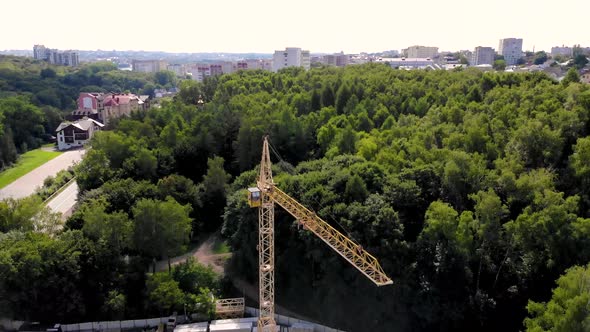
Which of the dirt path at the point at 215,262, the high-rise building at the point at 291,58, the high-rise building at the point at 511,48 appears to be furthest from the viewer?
the high-rise building at the point at 511,48

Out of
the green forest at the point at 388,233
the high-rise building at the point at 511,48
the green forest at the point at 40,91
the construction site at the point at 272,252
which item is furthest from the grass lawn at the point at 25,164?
the high-rise building at the point at 511,48

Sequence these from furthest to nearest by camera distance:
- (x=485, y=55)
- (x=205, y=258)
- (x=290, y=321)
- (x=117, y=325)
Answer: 1. (x=485, y=55)
2. (x=205, y=258)
3. (x=290, y=321)
4. (x=117, y=325)

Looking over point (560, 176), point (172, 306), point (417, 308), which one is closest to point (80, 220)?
point (172, 306)

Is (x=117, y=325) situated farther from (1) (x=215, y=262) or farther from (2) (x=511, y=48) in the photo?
(2) (x=511, y=48)

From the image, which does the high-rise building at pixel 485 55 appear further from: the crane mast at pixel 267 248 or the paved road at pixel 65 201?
the crane mast at pixel 267 248

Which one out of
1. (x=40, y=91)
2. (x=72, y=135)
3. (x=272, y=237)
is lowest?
(x=72, y=135)

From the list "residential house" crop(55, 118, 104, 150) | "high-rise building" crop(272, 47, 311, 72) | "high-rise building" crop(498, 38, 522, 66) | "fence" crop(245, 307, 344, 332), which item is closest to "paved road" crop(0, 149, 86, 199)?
"residential house" crop(55, 118, 104, 150)

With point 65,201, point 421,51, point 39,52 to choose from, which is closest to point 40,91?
point 65,201

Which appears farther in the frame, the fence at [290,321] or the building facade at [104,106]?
the building facade at [104,106]
